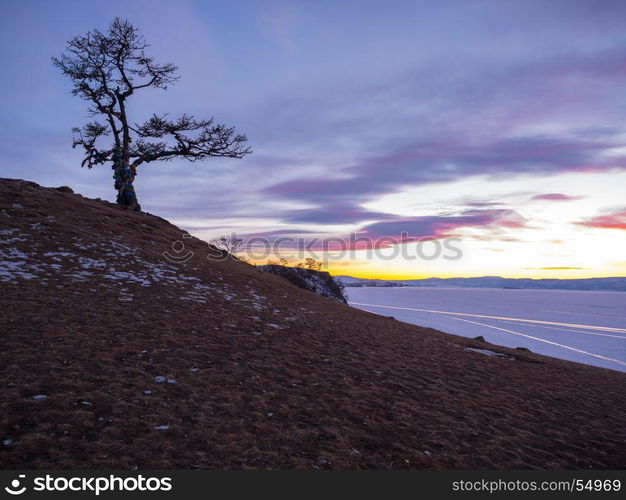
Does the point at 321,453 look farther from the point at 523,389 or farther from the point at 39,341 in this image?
the point at 523,389

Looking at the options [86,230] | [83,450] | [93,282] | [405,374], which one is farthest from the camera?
→ [86,230]

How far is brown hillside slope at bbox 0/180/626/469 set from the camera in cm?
493

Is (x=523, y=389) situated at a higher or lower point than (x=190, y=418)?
lower

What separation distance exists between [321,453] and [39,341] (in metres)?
6.67

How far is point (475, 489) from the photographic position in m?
5.04

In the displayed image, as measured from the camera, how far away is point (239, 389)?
6.93 meters

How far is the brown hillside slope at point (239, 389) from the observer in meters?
4.93

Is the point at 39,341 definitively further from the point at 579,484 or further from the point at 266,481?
the point at 579,484

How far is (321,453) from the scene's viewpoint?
5.11m

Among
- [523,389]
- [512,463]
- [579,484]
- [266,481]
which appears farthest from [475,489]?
[523,389]

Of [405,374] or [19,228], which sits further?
[19,228]

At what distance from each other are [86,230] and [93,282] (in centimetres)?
752

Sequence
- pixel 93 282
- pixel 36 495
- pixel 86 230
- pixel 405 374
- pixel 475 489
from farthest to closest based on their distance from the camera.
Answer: pixel 86 230 < pixel 93 282 < pixel 405 374 < pixel 475 489 < pixel 36 495

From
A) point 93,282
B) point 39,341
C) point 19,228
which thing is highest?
point 19,228
